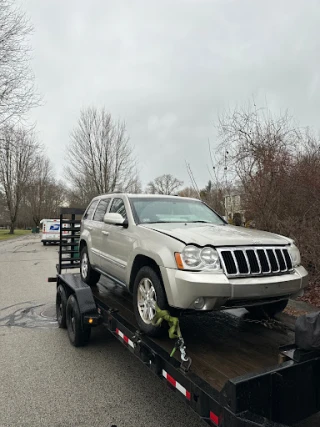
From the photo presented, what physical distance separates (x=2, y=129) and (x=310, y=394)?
19636 mm

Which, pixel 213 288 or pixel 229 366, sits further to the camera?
pixel 213 288

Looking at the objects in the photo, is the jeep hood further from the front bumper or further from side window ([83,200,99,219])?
side window ([83,200,99,219])

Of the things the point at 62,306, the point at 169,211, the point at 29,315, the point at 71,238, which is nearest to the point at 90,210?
the point at 71,238

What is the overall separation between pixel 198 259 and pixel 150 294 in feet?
2.48

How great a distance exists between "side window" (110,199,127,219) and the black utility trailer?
128cm

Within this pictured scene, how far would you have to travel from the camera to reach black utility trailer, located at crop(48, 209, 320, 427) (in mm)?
2041

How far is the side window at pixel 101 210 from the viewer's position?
5379 mm

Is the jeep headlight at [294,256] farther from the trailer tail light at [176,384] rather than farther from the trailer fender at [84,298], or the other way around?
the trailer fender at [84,298]

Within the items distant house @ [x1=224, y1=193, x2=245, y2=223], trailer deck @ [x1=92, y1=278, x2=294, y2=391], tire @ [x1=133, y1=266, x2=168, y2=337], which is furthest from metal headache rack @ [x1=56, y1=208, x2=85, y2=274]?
distant house @ [x1=224, y1=193, x2=245, y2=223]

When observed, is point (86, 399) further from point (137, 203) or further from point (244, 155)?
point (244, 155)

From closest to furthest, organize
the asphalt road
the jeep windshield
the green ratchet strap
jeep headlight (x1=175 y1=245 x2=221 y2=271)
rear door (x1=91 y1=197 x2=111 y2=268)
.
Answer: the green ratchet strap → jeep headlight (x1=175 y1=245 x2=221 y2=271) → the asphalt road → the jeep windshield → rear door (x1=91 y1=197 x2=111 y2=268)

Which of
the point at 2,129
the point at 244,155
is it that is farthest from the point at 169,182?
the point at 244,155

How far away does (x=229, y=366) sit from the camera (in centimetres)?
266

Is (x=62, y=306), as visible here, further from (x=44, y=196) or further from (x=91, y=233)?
(x=44, y=196)
